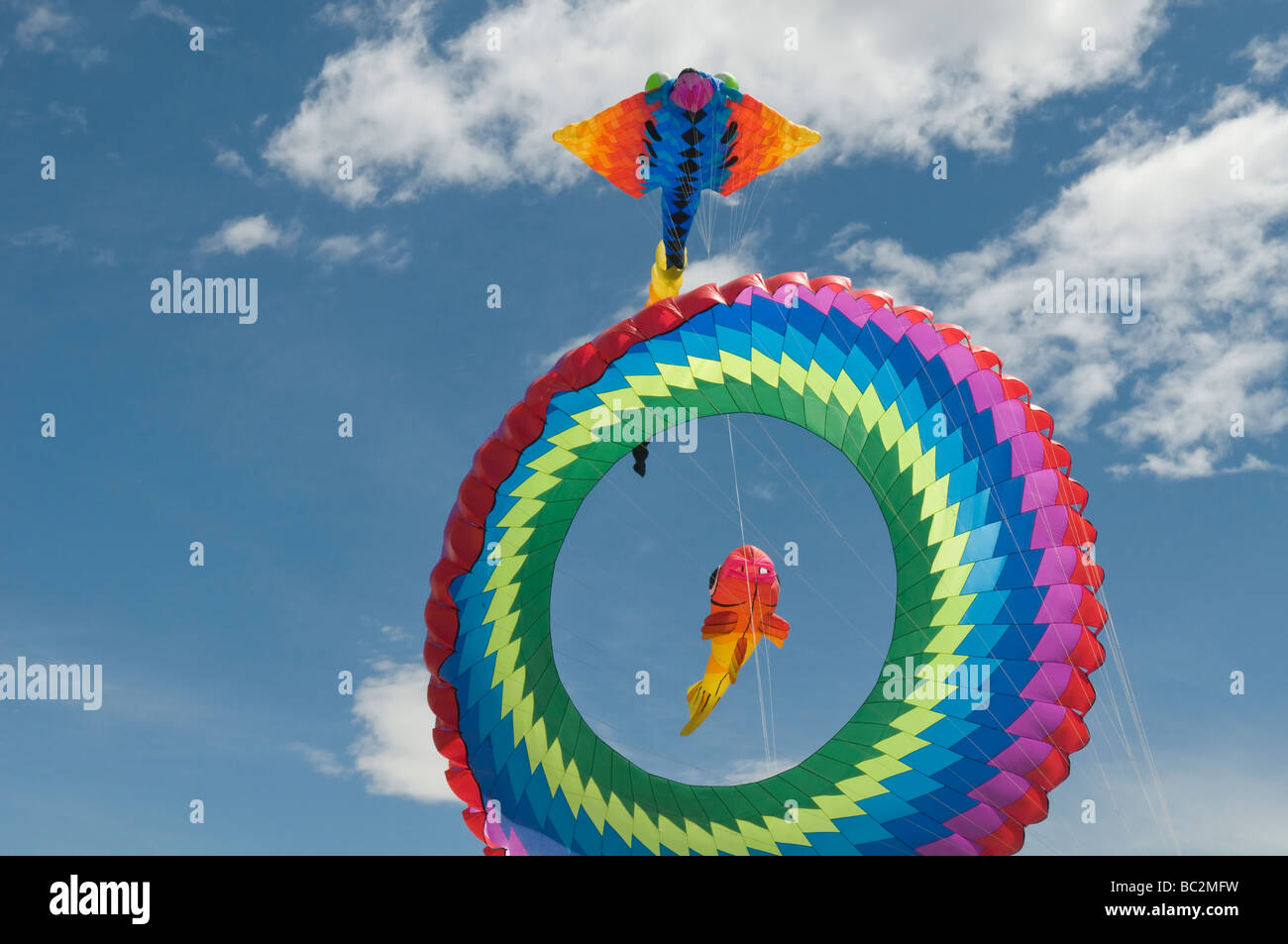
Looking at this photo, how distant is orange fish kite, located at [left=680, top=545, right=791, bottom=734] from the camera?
1225 centimetres

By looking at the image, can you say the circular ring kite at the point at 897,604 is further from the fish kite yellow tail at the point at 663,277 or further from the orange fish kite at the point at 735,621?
the fish kite yellow tail at the point at 663,277

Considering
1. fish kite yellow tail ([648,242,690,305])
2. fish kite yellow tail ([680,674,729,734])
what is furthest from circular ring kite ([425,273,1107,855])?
fish kite yellow tail ([648,242,690,305])

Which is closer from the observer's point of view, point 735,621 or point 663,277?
point 735,621

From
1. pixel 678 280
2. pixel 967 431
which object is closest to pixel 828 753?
pixel 967 431

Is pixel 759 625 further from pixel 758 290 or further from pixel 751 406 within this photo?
pixel 758 290

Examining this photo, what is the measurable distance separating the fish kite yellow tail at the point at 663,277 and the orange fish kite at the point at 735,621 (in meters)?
4.77

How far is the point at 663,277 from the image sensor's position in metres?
15.7

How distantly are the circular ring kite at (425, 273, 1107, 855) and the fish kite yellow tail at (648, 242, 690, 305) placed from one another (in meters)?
4.24

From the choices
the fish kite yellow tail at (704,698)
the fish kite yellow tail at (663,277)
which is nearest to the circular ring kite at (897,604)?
the fish kite yellow tail at (704,698)

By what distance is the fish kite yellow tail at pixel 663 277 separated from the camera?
51.5 feet

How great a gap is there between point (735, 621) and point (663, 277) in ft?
18.5

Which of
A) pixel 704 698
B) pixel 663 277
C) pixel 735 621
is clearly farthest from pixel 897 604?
pixel 663 277

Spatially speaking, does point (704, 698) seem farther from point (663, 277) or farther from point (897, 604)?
point (663, 277)

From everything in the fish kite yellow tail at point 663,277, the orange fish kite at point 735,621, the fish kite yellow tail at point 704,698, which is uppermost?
the fish kite yellow tail at point 663,277
